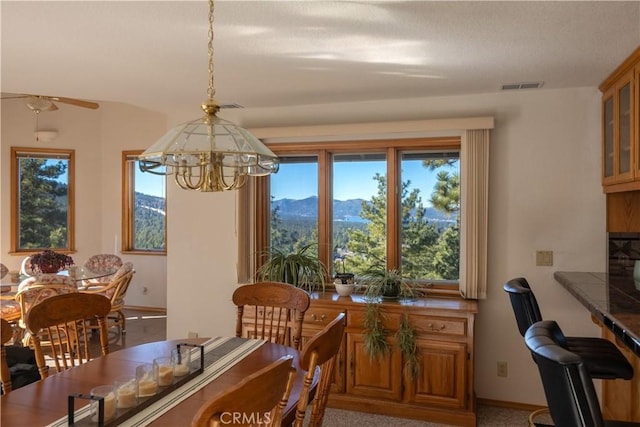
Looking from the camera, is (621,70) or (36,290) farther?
(36,290)

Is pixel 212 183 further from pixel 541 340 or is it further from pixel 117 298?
pixel 117 298

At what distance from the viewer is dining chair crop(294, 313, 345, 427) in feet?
4.77

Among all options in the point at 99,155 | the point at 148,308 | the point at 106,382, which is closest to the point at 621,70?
the point at 106,382

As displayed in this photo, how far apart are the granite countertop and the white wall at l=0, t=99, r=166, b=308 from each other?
521cm

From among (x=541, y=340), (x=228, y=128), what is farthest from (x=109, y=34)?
(x=541, y=340)

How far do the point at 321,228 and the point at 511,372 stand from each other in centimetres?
185

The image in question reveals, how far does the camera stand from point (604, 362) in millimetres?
2199

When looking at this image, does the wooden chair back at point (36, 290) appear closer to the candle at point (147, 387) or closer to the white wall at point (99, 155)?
the white wall at point (99, 155)

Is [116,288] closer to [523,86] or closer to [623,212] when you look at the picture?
[523,86]

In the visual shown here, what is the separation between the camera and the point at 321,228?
12.8 ft

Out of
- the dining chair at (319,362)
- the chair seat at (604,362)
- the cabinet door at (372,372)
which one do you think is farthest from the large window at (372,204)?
the dining chair at (319,362)

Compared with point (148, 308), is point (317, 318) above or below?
above

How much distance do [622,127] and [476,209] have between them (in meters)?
1.02

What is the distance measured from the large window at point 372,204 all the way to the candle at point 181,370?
6.84 feet
